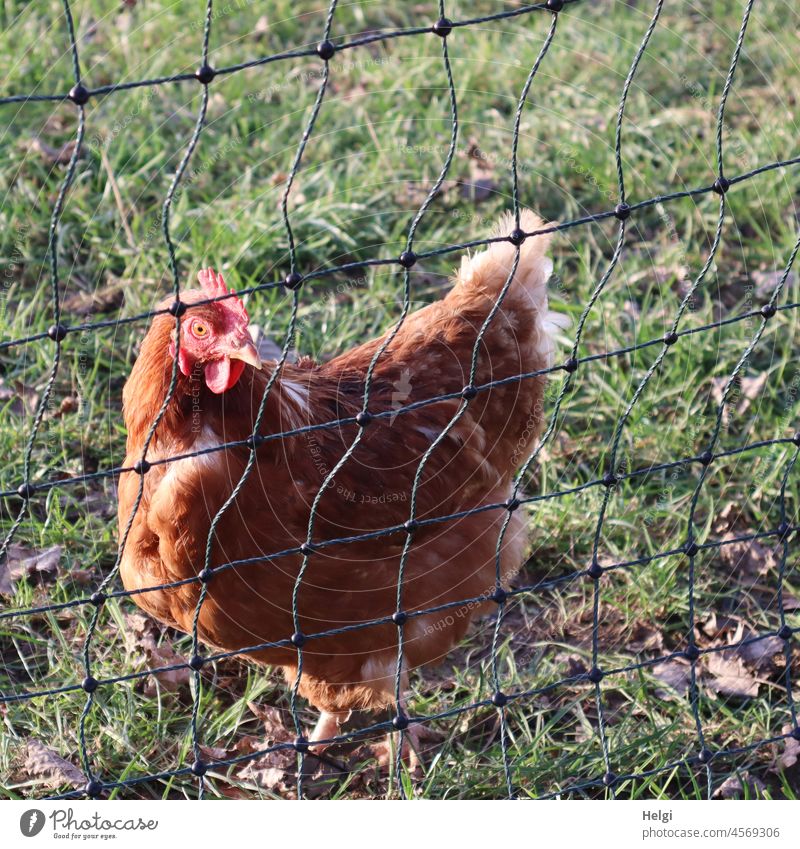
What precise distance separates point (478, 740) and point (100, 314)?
7.54ft

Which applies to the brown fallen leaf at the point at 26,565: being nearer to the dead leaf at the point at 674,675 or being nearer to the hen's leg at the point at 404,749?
the hen's leg at the point at 404,749

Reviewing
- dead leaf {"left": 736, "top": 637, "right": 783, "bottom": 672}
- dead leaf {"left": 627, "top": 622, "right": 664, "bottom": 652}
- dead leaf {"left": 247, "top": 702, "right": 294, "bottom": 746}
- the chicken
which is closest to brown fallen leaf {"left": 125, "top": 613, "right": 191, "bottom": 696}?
dead leaf {"left": 247, "top": 702, "right": 294, "bottom": 746}

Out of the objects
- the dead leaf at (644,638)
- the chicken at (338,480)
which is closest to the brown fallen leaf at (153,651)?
the chicken at (338,480)

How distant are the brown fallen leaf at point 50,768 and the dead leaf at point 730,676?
75.9 inches

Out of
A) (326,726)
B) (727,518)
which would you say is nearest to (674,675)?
(727,518)

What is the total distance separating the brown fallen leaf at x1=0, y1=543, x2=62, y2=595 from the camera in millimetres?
3014

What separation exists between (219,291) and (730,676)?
200 cm

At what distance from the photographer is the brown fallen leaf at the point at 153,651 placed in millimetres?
2861

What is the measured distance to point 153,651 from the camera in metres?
2.90

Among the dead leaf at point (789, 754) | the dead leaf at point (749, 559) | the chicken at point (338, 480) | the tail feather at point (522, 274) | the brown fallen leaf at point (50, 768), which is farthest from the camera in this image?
the dead leaf at point (749, 559)

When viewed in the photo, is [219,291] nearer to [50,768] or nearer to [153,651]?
[153,651]

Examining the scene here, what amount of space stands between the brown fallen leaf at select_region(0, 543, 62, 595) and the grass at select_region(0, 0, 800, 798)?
0.12 feet

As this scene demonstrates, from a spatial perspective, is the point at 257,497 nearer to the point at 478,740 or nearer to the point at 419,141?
the point at 478,740

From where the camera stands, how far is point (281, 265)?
13.1 feet
